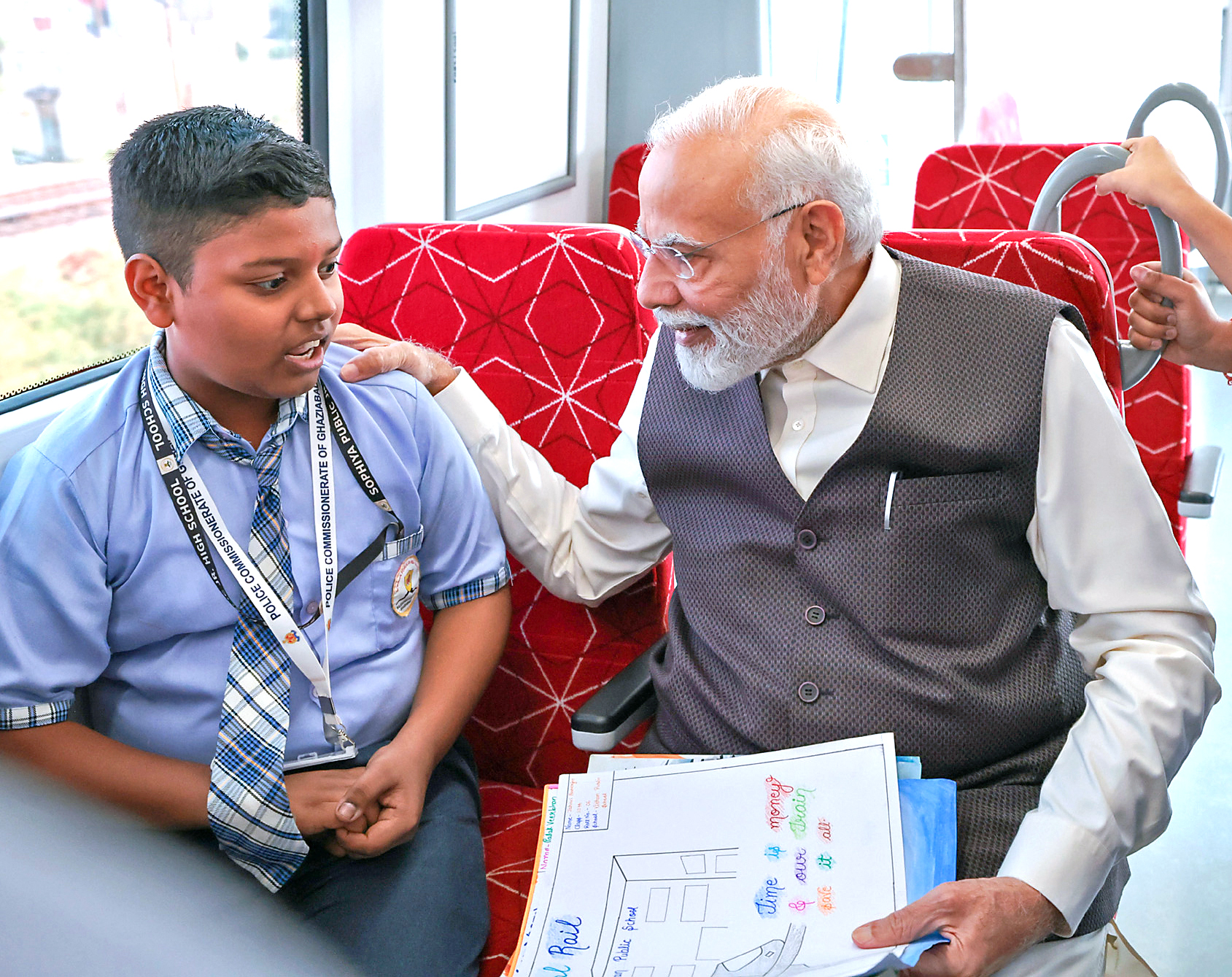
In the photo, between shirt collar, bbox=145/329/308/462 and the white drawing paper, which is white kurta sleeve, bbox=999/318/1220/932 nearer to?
the white drawing paper

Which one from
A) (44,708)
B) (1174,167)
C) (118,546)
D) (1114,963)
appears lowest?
(1114,963)

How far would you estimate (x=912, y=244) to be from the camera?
162 cm

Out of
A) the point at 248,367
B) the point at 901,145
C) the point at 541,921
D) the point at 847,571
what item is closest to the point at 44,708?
the point at 248,367

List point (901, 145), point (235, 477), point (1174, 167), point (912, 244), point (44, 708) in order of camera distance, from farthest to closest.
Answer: point (901, 145)
point (912, 244)
point (1174, 167)
point (235, 477)
point (44, 708)

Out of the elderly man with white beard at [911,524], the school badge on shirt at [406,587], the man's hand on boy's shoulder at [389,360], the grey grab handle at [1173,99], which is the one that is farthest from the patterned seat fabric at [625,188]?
the school badge on shirt at [406,587]

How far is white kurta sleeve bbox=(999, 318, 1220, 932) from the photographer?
1.18 metres

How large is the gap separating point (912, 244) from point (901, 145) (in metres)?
2.91

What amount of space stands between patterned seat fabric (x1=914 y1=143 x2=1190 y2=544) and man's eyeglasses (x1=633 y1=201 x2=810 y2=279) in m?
1.25

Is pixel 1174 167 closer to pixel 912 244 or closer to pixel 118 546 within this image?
pixel 912 244

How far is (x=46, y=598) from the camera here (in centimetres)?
116

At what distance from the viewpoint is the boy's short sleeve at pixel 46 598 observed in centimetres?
114

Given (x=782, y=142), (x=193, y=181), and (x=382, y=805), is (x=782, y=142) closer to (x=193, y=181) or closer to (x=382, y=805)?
(x=193, y=181)

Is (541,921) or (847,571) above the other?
(847,571)

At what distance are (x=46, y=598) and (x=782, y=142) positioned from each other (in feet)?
3.07
